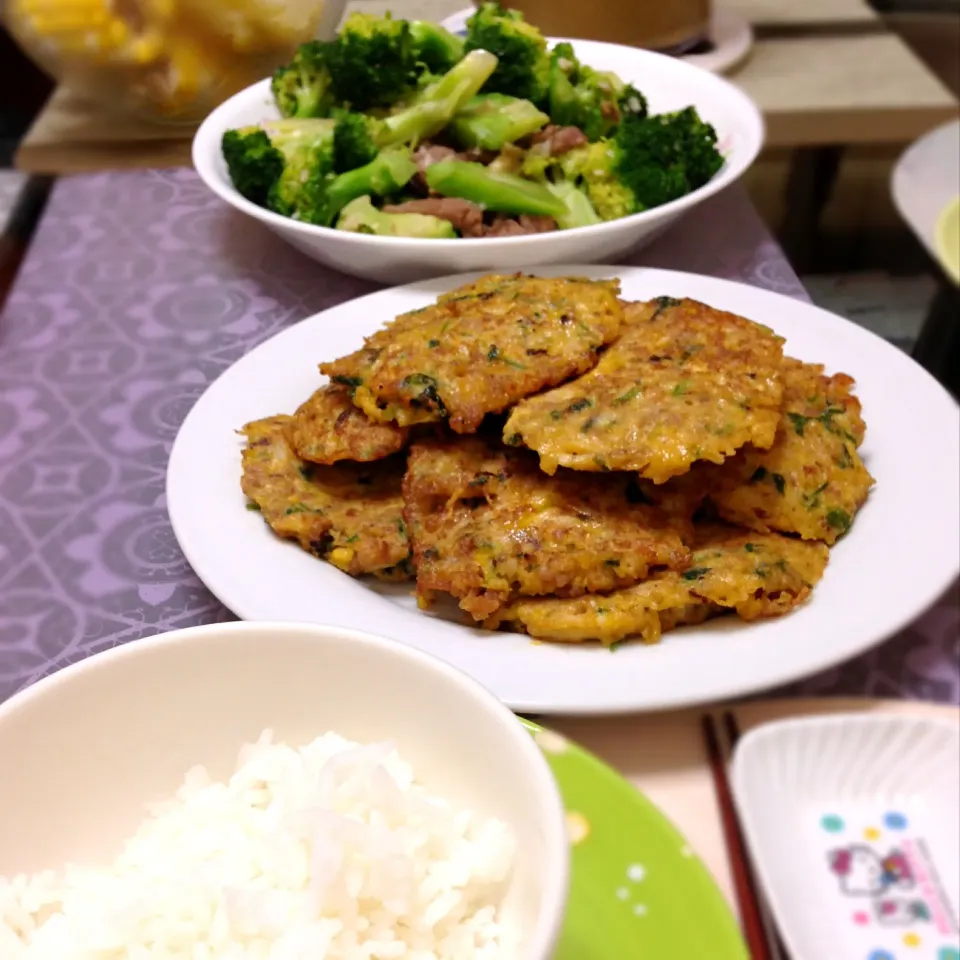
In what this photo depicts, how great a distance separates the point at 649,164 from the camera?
1.87m

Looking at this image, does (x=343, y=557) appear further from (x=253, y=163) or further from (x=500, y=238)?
(x=253, y=163)

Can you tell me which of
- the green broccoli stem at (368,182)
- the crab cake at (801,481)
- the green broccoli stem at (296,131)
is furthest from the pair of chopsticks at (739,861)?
the green broccoli stem at (296,131)

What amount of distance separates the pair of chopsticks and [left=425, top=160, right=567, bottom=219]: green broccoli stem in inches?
45.9

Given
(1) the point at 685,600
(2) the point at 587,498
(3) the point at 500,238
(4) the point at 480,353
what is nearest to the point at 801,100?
(3) the point at 500,238

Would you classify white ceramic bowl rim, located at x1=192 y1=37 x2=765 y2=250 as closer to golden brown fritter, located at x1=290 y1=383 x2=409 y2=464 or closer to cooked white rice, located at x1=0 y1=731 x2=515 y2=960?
golden brown fritter, located at x1=290 y1=383 x2=409 y2=464

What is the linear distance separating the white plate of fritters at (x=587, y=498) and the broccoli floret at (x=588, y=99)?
0.85 metres

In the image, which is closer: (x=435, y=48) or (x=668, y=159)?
(x=668, y=159)

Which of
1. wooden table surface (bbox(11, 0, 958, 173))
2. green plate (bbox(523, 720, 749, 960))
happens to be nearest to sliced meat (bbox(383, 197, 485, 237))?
wooden table surface (bbox(11, 0, 958, 173))

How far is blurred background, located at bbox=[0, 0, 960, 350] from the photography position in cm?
263

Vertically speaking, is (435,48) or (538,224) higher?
(435,48)

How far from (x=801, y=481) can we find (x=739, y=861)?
498 millimetres

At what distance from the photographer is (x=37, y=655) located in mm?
1232

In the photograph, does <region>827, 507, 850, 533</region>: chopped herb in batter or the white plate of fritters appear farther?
<region>827, 507, 850, 533</region>: chopped herb in batter

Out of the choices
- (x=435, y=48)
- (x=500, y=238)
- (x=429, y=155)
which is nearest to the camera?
(x=500, y=238)
